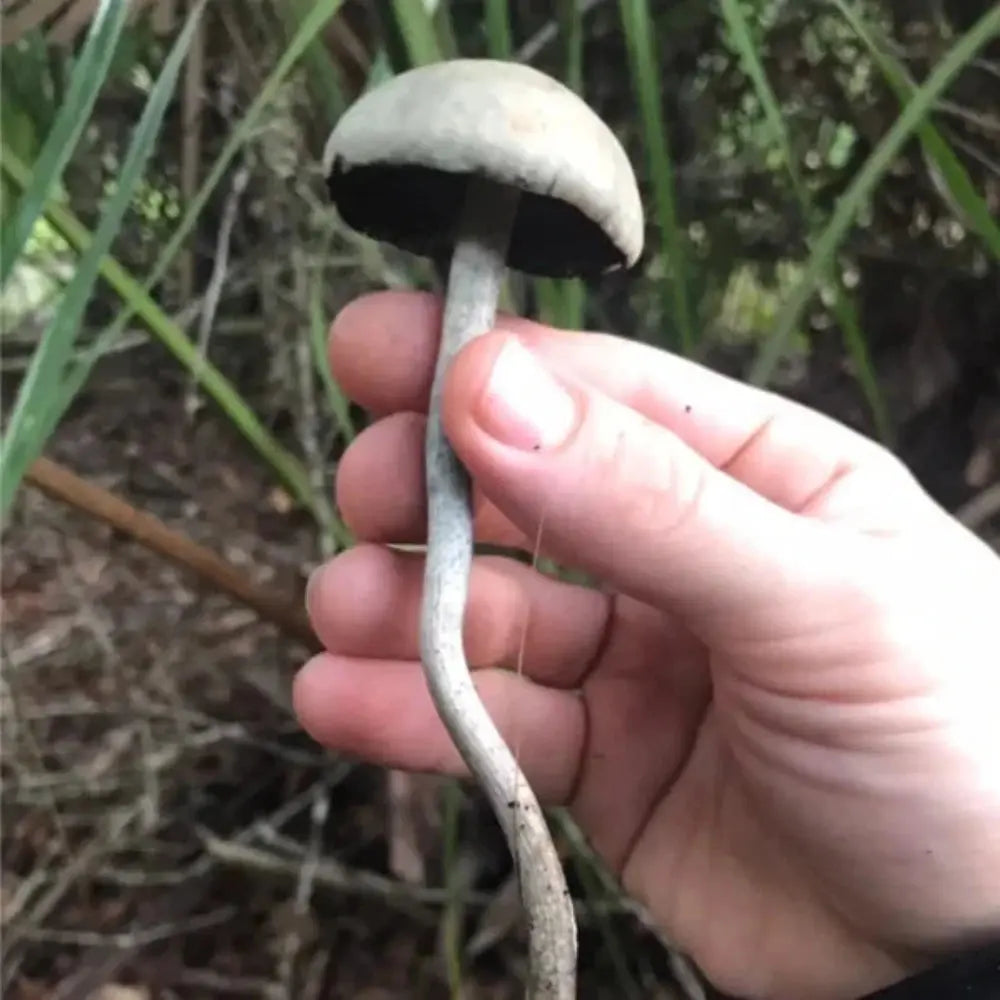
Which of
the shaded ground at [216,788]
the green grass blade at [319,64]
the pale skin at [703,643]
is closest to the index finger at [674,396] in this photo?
the pale skin at [703,643]

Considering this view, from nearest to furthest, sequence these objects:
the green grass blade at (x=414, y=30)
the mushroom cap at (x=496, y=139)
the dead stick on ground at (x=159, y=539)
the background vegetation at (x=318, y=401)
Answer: the mushroom cap at (x=496, y=139), the green grass blade at (x=414, y=30), the dead stick on ground at (x=159, y=539), the background vegetation at (x=318, y=401)

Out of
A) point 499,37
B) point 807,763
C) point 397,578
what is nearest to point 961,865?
point 807,763

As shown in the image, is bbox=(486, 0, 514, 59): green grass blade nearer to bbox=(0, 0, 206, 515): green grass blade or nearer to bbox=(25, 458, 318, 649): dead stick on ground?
bbox=(0, 0, 206, 515): green grass blade

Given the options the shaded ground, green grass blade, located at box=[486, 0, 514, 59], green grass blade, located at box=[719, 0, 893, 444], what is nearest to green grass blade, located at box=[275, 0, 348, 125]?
green grass blade, located at box=[486, 0, 514, 59]

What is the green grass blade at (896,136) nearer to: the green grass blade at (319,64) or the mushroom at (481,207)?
the mushroom at (481,207)

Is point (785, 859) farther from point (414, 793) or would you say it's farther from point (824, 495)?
point (414, 793)

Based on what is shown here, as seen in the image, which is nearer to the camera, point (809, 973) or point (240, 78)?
point (809, 973)
